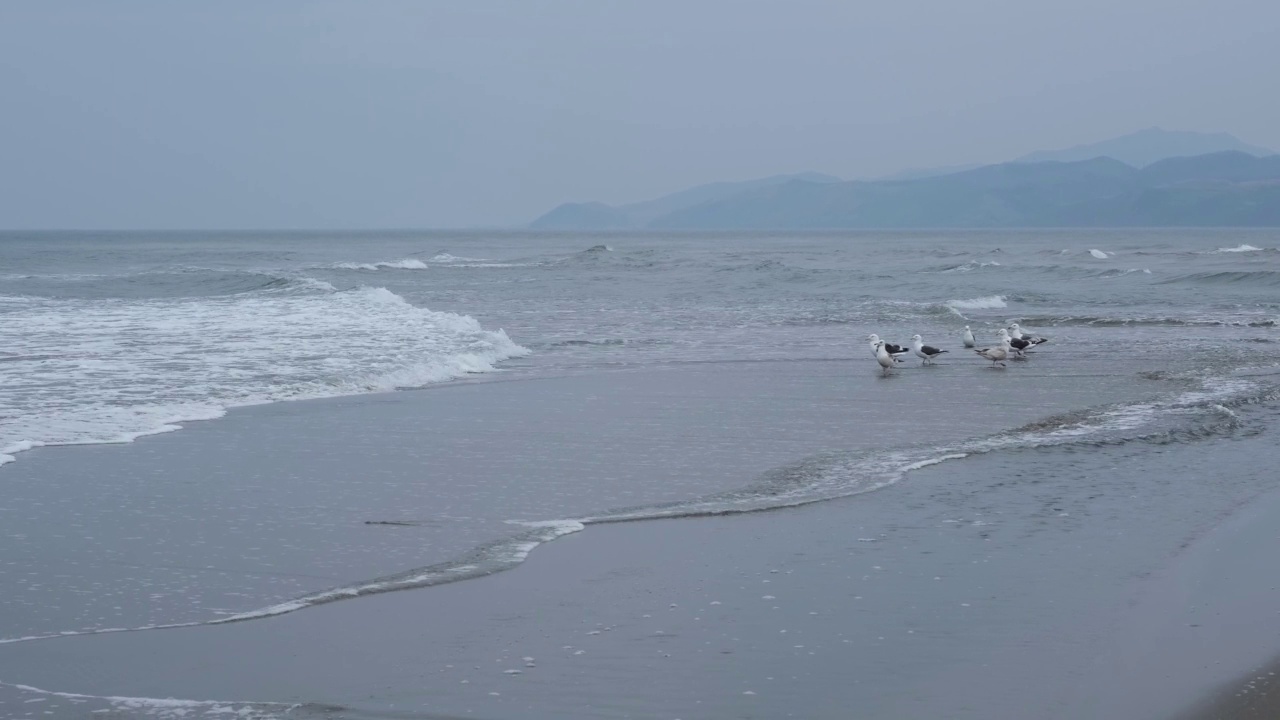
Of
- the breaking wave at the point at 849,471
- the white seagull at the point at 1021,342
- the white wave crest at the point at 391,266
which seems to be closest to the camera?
the breaking wave at the point at 849,471

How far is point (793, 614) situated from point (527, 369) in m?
10.4

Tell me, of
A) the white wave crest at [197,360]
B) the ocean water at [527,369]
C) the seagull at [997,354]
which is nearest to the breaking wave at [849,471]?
the ocean water at [527,369]

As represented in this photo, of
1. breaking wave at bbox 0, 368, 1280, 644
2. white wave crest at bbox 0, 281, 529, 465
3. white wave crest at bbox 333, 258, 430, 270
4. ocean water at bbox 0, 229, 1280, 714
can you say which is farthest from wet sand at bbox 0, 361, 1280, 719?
white wave crest at bbox 333, 258, 430, 270

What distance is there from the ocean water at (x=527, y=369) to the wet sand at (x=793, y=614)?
0.83 ft

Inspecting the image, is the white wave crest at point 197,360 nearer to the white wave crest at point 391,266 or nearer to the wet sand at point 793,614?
the wet sand at point 793,614

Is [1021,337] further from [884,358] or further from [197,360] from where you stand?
[197,360]

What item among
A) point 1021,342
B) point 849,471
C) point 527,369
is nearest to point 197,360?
point 527,369

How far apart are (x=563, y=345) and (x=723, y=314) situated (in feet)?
24.5

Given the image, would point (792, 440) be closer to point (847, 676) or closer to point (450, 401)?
point (450, 401)

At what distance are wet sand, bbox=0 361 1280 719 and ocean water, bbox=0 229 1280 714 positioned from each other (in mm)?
253

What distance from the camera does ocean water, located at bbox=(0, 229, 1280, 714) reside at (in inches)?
251

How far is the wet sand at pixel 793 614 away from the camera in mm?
4520

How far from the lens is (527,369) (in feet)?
51.1

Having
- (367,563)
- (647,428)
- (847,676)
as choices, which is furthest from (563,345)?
(847,676)
